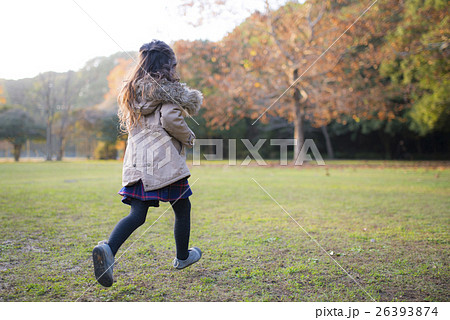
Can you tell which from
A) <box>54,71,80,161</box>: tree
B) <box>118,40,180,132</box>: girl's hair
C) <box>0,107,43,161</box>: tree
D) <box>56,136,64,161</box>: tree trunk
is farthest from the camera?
<box>56,136,64,161</box>: tree trunk

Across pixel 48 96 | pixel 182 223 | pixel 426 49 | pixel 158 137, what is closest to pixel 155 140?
pixel 158 137

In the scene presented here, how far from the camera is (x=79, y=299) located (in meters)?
1.89

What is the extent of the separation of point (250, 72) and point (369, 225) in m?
11.4

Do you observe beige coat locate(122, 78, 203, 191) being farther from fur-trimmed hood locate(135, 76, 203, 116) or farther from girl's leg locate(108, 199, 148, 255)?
girl's leg locate(108, 199, 148, 255)

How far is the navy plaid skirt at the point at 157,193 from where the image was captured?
213 cm

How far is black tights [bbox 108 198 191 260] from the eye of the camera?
6.72 feet

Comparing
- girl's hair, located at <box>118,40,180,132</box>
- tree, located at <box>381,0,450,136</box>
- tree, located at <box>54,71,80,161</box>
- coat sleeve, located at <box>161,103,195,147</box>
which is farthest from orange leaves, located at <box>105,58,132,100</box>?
coat sleeve, located at <box>161,103,195,147</box>

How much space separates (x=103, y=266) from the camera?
1902 millimetres

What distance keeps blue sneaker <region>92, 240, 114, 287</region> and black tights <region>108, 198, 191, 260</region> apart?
79 mm

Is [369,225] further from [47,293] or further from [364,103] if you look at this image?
[364,103]


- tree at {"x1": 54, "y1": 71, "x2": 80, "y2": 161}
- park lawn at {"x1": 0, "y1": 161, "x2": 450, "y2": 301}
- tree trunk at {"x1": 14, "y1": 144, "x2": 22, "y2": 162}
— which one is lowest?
park lawn at {"x1": 0, "y1": 161, "x2": 450, "y2": 301}

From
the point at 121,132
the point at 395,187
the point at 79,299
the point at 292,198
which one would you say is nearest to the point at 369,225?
the point at 292,198

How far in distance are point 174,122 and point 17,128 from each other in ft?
31.0

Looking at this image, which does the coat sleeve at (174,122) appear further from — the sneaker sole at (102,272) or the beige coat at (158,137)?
the sneaker sole at (102,272)
